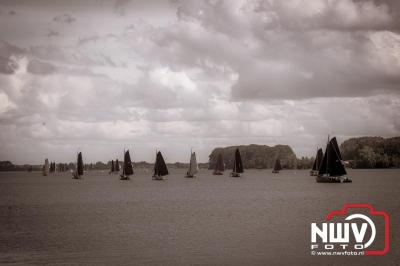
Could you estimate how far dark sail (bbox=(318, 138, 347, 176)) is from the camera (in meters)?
103

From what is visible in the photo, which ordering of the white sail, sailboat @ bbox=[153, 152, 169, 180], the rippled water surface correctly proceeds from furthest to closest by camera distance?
the white sail, sailboat @ bbox=[153, 152, 169, 180], the rippled water surface

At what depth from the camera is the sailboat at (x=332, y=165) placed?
103 meters

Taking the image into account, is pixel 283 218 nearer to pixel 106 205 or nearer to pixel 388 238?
pixel 388 238

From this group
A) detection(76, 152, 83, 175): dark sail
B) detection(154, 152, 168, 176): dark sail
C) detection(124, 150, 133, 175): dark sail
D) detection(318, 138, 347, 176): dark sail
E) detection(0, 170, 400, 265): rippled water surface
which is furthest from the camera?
detection(76, 152, 83, 175): dark sail

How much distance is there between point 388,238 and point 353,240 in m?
2.93

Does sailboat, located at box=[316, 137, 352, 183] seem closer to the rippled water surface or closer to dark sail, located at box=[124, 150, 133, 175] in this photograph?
the rippled water surface

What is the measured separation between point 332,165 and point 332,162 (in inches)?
45.5

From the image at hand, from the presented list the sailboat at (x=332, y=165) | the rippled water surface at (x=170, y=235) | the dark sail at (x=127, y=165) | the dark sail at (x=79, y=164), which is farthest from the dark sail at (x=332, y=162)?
the dark sail at (x=79, y=164)

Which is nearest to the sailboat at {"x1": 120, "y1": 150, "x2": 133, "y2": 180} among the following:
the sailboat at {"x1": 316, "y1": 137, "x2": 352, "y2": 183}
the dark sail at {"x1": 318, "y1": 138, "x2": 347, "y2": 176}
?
the sailboat at {"x1": 316, "y1": 137, "x2": 352, "y2": 183}

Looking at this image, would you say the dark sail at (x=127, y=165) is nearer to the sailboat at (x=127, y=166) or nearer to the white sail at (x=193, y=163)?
the sailboat at (x=127, y=166)

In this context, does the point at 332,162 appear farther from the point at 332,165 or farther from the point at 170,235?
the point at 170,235

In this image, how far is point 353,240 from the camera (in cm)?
4603

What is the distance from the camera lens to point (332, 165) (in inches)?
4306

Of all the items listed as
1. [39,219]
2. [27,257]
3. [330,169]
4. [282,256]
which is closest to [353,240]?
[282,256]
